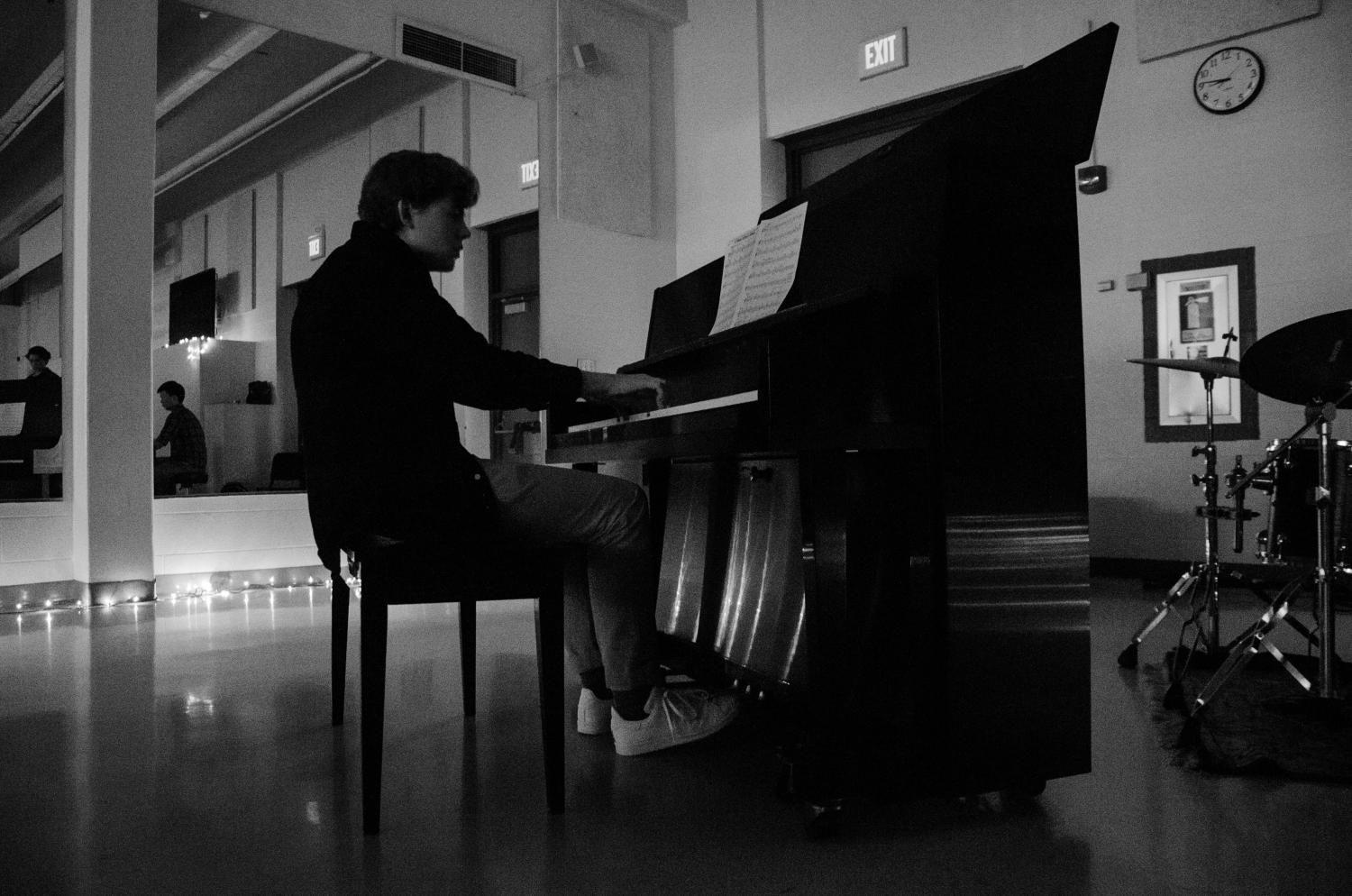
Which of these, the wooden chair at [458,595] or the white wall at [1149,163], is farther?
the white wall at [1149,163]

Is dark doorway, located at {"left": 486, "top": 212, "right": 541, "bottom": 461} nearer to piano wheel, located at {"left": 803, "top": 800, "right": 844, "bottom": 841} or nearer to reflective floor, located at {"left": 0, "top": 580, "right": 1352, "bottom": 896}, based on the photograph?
reflective floor, located at {"left": 0, "top": 580, "right": 1352, "bottom": 896}

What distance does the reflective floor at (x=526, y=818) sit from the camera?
1527 mm

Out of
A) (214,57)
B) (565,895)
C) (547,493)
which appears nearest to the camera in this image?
(565,895)

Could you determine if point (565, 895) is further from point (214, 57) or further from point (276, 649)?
point (214, 57)

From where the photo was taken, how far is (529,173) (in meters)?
6.55

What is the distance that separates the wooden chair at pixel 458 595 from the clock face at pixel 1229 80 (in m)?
4.67

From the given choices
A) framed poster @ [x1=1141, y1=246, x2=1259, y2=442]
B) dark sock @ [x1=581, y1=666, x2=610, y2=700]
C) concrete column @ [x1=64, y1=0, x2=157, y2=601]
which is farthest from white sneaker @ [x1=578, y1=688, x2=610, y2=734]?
framed poster @ [x1=1141, y1=246, x2=1259, y2=442]

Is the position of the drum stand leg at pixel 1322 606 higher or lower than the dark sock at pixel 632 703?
higher

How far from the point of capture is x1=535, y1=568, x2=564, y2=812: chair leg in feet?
5.90

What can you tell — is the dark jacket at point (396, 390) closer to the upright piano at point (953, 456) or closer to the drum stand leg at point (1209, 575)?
the upright piano at point (953, 456)

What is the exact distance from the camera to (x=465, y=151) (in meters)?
6.41

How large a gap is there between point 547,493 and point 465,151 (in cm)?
501

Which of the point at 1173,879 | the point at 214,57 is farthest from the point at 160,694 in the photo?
the point at 214,57

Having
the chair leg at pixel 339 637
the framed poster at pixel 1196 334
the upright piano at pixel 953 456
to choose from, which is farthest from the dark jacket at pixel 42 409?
the framed poster at pixel 1196 334
